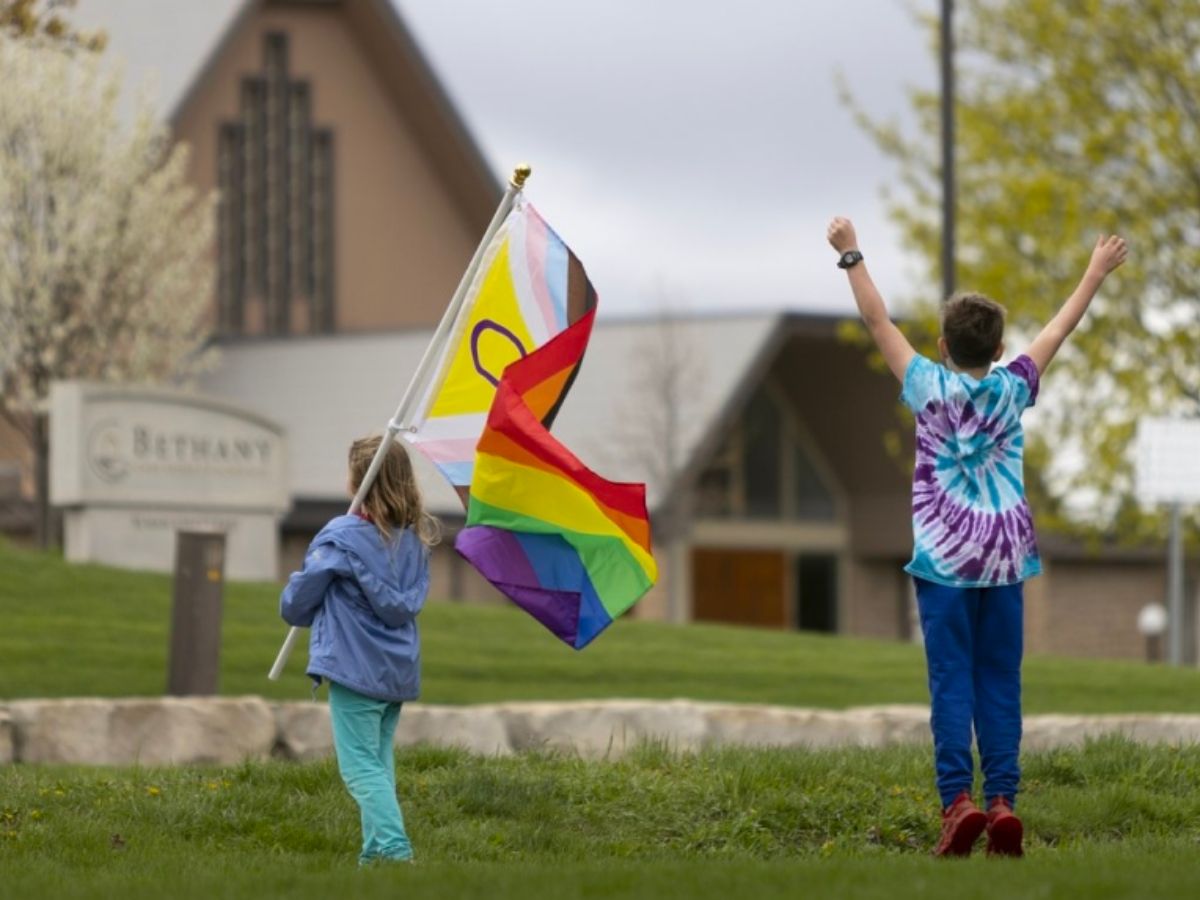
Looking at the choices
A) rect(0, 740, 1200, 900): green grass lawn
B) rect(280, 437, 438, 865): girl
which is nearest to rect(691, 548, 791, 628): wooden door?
rect(0, 740, 1200, 900): green grass lawn

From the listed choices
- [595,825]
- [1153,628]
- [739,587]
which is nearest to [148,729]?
[595,825]

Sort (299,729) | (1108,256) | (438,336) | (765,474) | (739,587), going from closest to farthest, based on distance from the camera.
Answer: (1108,256) → (438,336) → (299,729) → (739,587) → (765,474)

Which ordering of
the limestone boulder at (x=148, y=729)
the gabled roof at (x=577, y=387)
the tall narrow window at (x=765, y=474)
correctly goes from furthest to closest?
the tall narrow window at (x=765, y=474)
the gabled roof at (x=577, y=387)
the limestone boulder at (x=148, y=729)

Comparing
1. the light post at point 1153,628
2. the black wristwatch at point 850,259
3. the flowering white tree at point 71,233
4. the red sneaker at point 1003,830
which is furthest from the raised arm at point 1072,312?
the light post at point 1153,628

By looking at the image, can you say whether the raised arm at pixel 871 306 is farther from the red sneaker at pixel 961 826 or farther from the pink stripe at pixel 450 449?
the pink stripe at pixel 450 449

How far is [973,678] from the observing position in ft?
26.4

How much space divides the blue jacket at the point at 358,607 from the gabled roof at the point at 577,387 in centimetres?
2664

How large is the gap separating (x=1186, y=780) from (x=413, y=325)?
3725 cm

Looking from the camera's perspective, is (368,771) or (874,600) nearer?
(368,771)

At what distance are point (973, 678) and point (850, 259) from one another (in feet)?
4.86

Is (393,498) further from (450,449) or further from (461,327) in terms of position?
(461,327)

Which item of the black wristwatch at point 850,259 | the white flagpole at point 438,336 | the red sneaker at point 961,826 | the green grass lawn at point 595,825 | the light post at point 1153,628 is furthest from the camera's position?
the light post at point 1153,628

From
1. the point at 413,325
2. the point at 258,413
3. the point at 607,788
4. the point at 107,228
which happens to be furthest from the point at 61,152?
the point at 607,788

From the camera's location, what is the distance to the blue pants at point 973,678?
787cm
